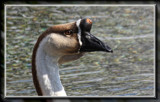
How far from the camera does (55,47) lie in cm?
288

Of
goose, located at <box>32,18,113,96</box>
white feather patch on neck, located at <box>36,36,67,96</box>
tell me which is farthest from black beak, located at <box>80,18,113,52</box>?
white feather patch on neck, located at <box>36,36,67,96</box>

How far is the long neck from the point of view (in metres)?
2.87

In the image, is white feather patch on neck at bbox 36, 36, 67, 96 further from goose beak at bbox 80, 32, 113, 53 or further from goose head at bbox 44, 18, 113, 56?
goose beak at bbox 80, 32, 113, 53

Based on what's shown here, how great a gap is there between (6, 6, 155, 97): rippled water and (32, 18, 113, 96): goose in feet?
0.79

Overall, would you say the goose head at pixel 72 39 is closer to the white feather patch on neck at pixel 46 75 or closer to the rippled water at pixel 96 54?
the white feather patch on neck at pixel 46 75

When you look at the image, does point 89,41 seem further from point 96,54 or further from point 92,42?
point 96,54

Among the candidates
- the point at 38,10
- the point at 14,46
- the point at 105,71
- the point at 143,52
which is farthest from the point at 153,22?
the point at 14,46

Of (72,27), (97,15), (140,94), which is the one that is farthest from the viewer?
(97,15)

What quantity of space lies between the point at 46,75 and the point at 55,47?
0.72 feet

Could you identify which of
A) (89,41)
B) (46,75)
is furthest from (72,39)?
(46,75)

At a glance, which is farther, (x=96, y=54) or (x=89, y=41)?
(x=96, y=54)

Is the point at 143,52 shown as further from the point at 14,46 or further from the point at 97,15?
the point at 14,46

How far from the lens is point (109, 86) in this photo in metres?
3.23

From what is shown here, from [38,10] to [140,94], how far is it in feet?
3.54
